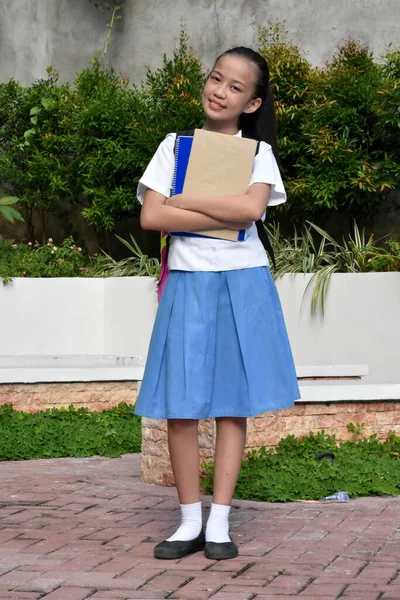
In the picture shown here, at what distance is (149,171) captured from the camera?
137 inches

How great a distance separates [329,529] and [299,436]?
1.32m

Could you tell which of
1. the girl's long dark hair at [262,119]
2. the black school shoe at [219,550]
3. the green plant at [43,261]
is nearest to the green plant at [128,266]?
the green plant at [43,261]

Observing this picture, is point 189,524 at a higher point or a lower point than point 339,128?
lower

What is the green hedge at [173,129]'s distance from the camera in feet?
28.8

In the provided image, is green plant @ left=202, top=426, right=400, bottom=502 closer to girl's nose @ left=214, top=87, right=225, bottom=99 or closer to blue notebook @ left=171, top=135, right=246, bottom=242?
blue notebook @ left=171, top=135, right=246, bottom=242

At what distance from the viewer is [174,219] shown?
3.37m

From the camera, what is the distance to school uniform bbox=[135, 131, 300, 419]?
3.38 metres

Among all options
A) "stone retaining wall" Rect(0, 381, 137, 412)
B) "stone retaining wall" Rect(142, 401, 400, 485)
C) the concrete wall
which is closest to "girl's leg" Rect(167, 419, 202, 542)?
"stone retaining wall" Rect(142, 401, 400, 485)

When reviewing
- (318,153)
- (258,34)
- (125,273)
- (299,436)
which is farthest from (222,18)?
(299,436)

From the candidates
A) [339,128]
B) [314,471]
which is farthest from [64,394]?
[339,128]

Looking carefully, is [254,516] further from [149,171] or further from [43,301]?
[43,301]

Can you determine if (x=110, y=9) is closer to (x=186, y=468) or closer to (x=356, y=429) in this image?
(x=356, y=429)

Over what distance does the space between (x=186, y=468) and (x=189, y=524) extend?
192 mm

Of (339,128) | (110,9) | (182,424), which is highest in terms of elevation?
(110,9)
